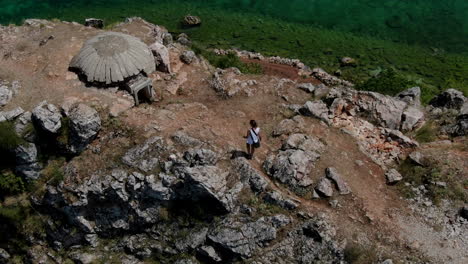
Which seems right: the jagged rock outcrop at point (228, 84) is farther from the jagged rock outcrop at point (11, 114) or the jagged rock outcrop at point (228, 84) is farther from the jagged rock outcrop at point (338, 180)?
the jagged rock outcrop at point (11, 114)

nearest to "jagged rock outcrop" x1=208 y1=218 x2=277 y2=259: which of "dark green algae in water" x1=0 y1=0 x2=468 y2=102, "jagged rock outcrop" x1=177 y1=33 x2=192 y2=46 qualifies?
"dark green algae in water" x1=0 y1=0 x2=468 y2=102

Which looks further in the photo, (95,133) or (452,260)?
(95,133)

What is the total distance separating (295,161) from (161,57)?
1350cm

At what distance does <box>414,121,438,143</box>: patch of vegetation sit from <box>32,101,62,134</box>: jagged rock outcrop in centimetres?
2403

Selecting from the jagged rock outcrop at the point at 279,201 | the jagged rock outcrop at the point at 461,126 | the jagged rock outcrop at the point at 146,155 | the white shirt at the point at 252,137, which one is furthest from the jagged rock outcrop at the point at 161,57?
the jagged rock outcrop at the point at 461,126

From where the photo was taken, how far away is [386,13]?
5053cm

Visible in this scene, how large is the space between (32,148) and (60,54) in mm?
8028

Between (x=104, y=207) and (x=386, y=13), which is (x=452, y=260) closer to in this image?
(x=104, y=207)

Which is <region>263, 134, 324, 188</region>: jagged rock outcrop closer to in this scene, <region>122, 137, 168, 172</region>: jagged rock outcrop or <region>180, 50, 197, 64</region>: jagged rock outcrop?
<region>122, 137, 168, 172</region>: jagged rock outcrop

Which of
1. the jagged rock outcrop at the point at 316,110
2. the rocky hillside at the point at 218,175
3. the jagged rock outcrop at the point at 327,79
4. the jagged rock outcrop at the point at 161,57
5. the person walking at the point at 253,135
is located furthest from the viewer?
the jagged rock outcrop at the point at 327,79

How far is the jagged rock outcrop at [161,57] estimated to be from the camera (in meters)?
31.6

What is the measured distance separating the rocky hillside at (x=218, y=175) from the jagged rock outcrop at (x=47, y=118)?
7 cm

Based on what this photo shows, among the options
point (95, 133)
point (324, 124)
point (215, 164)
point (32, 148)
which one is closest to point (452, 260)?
point (324, 124)

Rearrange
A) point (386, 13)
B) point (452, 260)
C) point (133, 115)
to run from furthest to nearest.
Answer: point (386, 13), point (133, 115), point (452, 260)
